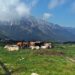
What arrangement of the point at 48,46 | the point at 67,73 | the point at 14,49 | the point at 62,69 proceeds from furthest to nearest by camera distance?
the point at 48,46
the point at 14,49
the point at 62,69
the point at 67,73

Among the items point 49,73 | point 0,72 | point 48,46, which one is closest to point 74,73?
point 49,73

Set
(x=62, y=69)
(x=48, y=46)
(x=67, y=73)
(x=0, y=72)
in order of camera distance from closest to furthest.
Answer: (x=0, y=72), (x=67, y=73), (x=62, y=69), (x=48, y=46)

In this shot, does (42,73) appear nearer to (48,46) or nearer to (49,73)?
(49,73)

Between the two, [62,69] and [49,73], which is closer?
[49,73]

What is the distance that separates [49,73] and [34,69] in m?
4.11

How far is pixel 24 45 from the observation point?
366 feet

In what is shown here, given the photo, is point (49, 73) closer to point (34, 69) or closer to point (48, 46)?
point (34, 69)

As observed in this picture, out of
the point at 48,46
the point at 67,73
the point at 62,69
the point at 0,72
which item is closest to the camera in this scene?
the point at 0,72

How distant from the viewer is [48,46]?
106m

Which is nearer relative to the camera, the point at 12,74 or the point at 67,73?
the point at 12,74

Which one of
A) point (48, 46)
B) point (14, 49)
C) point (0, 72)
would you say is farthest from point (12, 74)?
point (48, 46)

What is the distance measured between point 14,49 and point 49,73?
47.5 metres

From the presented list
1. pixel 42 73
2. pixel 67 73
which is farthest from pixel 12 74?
pixel 67 73

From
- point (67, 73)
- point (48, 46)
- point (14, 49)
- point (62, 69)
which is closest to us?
point (67, 73)
